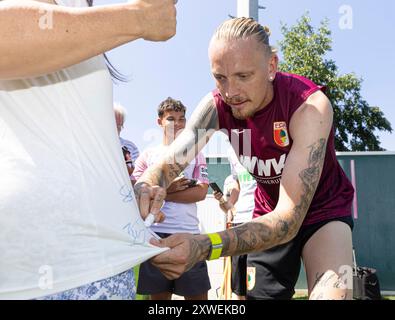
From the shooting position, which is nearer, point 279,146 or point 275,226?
point 275,226

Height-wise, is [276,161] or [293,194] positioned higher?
[276,161]

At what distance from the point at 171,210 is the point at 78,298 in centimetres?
305

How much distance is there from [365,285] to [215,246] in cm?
446

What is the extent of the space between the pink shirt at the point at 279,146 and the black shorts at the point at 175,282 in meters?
1.54

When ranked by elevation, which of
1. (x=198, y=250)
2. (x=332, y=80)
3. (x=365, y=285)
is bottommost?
(x=365, y=285)

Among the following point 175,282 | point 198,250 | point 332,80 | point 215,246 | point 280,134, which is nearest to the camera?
point 198,250

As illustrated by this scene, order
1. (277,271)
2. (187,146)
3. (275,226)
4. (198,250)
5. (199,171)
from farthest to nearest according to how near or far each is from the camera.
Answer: (199,171), (277,271), (187,146), (275,226), (198,250)

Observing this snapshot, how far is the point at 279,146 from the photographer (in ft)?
8.14

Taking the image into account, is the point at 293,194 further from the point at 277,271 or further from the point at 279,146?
the point at 277,271

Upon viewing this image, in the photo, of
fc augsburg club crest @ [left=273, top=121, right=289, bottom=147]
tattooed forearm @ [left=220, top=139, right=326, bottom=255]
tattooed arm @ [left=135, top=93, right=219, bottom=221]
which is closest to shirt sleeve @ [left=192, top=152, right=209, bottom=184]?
tattooed arm @ [left=135, top=93, right=219, bottom=221]

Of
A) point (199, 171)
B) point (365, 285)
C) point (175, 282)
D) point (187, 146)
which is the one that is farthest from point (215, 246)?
point (365, 285)

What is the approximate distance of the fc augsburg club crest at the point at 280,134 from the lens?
8.06ft

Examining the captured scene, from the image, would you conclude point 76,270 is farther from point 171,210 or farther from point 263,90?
point 171,210

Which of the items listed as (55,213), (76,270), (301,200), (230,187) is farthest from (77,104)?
(230,187)
